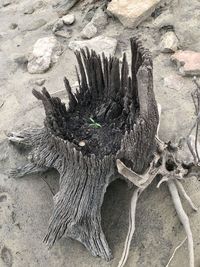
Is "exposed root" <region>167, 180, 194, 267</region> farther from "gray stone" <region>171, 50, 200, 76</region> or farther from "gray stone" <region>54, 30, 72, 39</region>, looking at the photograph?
"gray stone" <region>54, 30, 72, 39</region>

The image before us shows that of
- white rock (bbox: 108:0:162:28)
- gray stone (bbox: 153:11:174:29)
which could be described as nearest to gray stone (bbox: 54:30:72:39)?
white rock (bbox: 108:0:162:28)

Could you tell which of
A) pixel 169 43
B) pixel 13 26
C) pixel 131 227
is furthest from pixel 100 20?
pixel 131 227

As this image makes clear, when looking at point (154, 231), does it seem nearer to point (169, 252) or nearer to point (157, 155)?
point (169, 252)

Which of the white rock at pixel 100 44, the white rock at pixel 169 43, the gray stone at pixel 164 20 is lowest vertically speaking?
the white rock at pixel 169 43

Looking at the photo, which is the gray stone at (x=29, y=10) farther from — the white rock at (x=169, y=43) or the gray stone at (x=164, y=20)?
the white rock at (x=169, y=43)

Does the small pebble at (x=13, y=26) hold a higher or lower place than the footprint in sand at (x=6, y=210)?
higher

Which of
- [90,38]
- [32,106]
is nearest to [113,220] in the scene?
[32,106]

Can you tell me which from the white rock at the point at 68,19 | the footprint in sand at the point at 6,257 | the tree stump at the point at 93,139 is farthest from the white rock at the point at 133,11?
the footprint in sand at the point at 6,257
